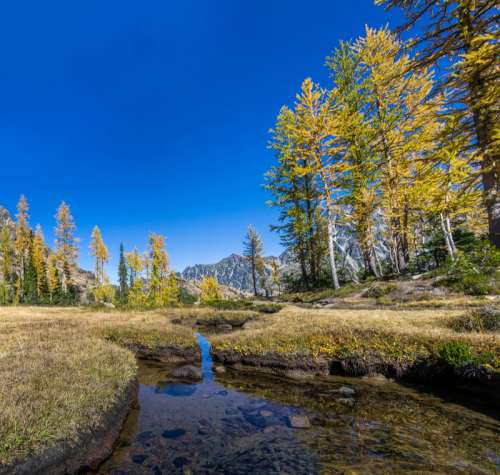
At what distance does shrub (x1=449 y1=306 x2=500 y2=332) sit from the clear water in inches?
154

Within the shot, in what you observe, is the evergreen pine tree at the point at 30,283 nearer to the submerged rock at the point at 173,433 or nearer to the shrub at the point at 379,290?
the shrub at the point at 379,290

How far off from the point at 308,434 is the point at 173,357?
346 inches

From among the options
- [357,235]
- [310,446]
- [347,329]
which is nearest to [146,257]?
[357,235]

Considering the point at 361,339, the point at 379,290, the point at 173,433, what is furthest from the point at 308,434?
the point at 379,290

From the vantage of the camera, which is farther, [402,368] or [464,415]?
[402,368]

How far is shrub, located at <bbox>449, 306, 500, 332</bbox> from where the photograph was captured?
9469mm

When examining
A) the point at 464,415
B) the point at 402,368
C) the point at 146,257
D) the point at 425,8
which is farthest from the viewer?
the point at 146,257

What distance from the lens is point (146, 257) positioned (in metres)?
53.9

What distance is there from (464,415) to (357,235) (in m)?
24.7

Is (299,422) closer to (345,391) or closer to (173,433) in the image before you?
(345,391)

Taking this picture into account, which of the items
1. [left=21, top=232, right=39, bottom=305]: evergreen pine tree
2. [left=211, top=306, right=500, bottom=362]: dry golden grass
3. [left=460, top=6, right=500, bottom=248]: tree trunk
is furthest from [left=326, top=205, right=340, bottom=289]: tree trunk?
[left=21, top=232, right=39, bottom=305]: evergreen pine tree

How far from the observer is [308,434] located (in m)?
5.92

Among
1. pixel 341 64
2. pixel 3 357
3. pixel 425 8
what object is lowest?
pixel 3 357

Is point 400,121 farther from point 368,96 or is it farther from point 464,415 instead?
point 464,415
